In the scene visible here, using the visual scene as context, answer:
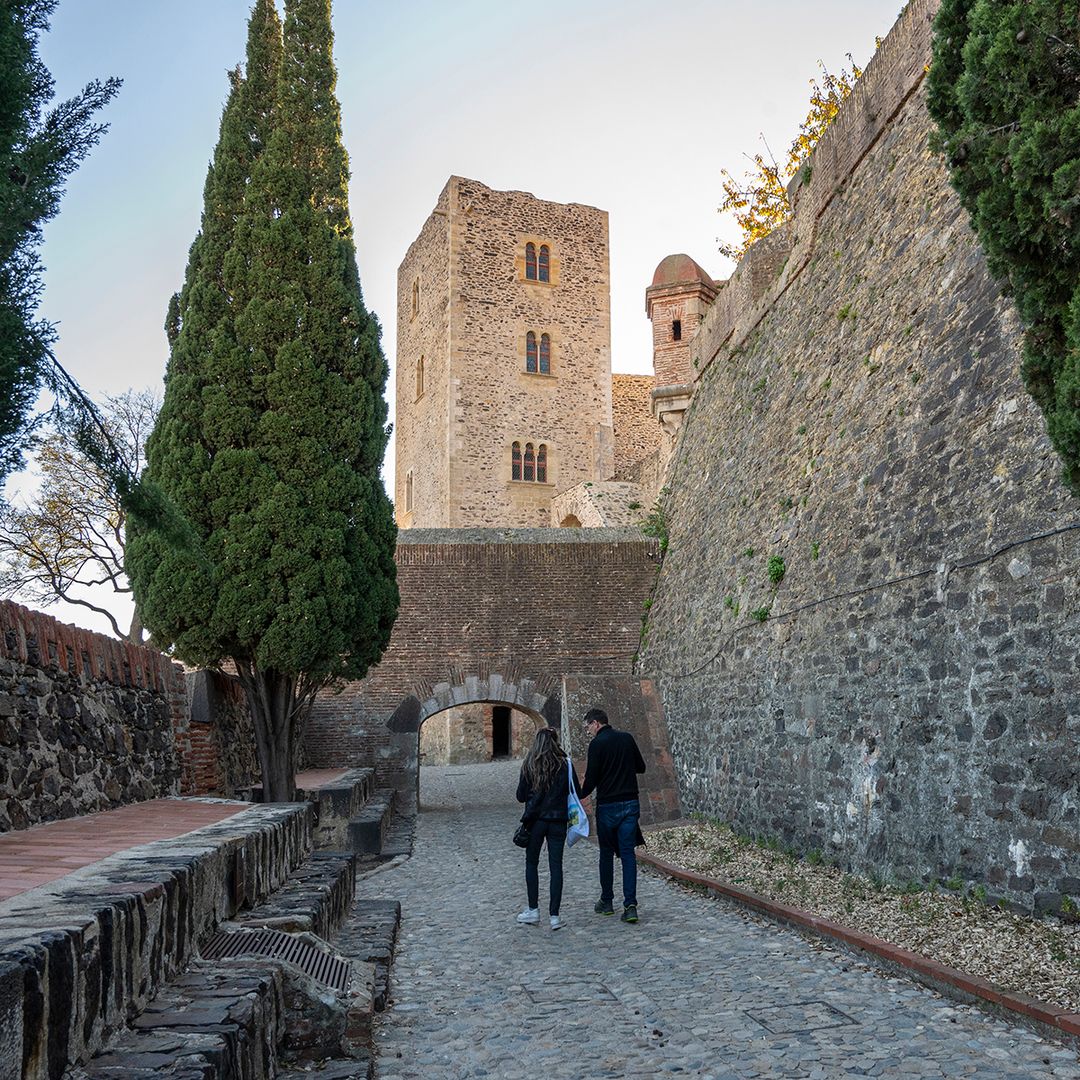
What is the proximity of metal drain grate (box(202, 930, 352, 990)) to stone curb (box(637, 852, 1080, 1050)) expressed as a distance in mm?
2871

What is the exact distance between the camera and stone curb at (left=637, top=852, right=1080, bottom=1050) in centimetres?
407

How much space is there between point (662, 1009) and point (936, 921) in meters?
1.84

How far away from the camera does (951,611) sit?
21.0 ft

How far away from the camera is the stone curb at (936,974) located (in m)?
4.07

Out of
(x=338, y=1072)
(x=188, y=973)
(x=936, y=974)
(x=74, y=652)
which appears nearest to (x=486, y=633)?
(x=74, y=652)

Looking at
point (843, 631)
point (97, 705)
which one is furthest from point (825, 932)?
point (97, 705)

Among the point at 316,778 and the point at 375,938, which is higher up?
the point at 316,778

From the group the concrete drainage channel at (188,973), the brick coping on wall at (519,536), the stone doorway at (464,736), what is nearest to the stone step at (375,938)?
the concrete drainage channel at (188,973)

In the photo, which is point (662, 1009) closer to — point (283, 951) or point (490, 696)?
point (283, 951)

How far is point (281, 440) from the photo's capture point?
10445 mm

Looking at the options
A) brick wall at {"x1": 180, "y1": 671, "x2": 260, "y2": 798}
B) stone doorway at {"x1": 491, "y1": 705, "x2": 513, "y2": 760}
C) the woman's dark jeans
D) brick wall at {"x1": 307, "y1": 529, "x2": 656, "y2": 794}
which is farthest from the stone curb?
stone doorway at {"x1": 491, "y1": 705, "x2": 513, "y2": 760}

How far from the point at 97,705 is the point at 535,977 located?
311cm

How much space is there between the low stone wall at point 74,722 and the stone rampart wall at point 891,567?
16.9 ft

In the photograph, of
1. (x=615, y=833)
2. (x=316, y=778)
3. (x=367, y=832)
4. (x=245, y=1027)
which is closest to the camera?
(x=245, y=1027)
